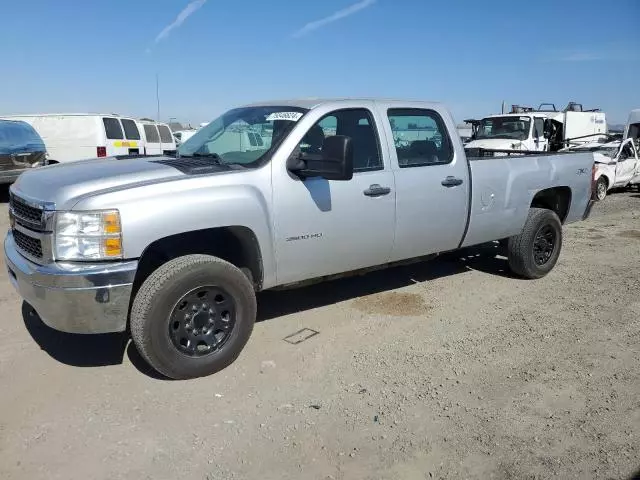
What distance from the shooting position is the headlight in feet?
10.9

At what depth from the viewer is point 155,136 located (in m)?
17.5

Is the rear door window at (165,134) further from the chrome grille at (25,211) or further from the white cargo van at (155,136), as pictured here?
the chrome grille at (25,211)

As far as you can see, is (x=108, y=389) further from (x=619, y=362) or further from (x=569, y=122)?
(x=569, y=122)

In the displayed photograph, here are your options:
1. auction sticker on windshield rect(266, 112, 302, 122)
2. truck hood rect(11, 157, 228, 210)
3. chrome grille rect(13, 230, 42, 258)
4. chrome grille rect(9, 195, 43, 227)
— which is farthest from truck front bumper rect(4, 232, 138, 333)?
auction sticker on windshield rect(266, 112, 302, 122)

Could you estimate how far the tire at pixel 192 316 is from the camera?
11.5ft

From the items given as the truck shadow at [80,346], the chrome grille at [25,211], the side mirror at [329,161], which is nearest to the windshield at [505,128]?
the side mirror at [329,161]

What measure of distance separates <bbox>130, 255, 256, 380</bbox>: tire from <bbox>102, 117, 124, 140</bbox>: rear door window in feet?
39.0

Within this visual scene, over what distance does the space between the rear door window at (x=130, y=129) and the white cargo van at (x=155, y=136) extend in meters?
0.29

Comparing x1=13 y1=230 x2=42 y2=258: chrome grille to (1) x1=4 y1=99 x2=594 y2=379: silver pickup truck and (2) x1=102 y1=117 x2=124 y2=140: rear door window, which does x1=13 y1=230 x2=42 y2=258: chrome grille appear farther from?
(2) x1=102 y1=117 x2=124 y2=140: rear door window

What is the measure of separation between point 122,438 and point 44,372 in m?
1.13

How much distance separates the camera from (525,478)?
9.10 ft

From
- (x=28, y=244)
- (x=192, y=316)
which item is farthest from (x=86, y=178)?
(x=192, y=316)

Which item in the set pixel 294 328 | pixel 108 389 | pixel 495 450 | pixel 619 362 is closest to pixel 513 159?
pixel 619 362

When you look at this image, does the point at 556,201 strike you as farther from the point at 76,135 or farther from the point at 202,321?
the point at 76,135
